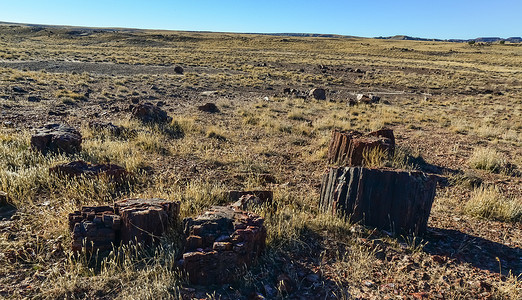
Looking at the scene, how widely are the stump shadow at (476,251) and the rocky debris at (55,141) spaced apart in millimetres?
6683

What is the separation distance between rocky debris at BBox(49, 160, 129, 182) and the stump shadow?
4.59 metres

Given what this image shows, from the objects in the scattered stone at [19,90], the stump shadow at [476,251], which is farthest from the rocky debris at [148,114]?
the stump shadow at [476,251]

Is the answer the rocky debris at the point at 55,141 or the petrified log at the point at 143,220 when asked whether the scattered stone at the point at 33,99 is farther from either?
the petrified log at the point at 143,220

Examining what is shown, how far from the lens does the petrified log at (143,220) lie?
3459 mm

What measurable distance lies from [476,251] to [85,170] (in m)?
5.55

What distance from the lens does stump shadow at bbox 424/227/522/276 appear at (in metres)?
3.65

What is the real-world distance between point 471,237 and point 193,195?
12.4ft

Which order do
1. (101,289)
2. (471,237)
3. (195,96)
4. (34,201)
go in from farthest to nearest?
(195,96)
(34,201)
(471,237)
(101,289)

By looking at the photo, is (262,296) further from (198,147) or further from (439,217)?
(198,147)

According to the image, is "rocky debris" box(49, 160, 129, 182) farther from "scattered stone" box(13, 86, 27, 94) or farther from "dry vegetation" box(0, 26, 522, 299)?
"scattered stone" box(13, 86, 27, 94)

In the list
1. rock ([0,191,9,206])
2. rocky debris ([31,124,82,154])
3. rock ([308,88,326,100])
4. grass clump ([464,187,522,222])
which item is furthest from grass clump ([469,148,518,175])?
rock ([308,88,326,100])

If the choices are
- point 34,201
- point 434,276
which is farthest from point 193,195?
point 434,276

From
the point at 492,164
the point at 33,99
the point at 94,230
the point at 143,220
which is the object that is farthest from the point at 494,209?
the point at 33,99

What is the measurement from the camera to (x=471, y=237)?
4.29 metres
